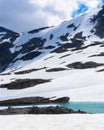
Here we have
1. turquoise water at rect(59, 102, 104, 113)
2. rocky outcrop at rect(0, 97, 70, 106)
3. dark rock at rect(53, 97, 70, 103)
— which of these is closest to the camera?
turquoise water at rect(59, 102, 104, 113)

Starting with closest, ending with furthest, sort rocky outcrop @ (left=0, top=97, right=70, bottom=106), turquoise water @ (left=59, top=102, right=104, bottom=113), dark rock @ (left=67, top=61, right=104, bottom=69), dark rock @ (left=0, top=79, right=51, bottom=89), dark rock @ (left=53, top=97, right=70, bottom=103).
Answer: turquoise water @ (left=59, top=102, right=104, bottom=113) → dark rock @ (left=53, top=97, right=70, bottom=103) → rocky outcrop @ (left=0, top=97, right=70, bottom=106) → dark rock @ (left=0, top=79, right=51, bottom=89) → dark rock @ (left=67, top=61, right=104, bottom=69)

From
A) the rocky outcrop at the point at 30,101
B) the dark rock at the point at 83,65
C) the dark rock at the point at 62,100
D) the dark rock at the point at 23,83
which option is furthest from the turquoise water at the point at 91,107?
the dark rock at the point at 83,65

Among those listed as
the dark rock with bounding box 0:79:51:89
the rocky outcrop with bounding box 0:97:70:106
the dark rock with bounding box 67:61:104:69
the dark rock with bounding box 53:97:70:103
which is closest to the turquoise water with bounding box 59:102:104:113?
the dark rock with bounding box 53:97:70:103

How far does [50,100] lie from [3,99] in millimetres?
13125

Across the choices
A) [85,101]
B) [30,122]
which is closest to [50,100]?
[85,101]

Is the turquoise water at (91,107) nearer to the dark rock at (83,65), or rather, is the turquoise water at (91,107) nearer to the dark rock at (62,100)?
the dark rock at (62,100)

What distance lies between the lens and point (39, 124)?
16.8 m

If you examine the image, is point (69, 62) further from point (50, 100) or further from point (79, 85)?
point (50, 100)

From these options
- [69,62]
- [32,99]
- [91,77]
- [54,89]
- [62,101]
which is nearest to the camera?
[62,101]

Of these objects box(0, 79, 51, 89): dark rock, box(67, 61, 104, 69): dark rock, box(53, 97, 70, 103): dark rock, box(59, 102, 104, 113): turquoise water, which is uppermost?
box(67, 61, 104, 69): dark rock

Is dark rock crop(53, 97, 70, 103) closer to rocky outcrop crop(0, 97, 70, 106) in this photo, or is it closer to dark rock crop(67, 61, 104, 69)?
rocky outcrop crop(0, 97, 70, 106)

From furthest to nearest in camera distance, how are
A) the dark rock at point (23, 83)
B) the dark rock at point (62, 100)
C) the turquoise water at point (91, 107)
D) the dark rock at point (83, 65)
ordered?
1. the dark rock at point (83, 65)
2. the dark rock at point (23, 83)
3. the dark rock at point (62, 100)
4. the turquoise water at point (91, 107)

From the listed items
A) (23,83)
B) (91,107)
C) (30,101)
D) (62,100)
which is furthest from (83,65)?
(91,107)

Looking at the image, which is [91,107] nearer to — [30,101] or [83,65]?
[30,101]
